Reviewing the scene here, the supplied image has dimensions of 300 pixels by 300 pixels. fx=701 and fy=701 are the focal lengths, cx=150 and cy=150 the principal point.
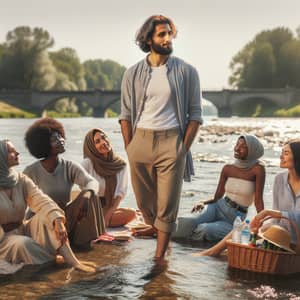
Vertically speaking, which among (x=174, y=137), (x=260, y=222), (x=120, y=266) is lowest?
(x=120, y=266)

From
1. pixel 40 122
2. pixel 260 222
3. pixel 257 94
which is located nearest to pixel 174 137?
pixel 260 222

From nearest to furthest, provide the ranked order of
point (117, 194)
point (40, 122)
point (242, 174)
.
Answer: point (40, 122), point (242, 174), point (117, 194)

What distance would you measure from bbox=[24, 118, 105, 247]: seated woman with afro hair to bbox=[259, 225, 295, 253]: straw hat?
128 cm

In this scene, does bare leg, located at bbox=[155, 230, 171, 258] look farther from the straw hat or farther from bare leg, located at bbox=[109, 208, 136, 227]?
bare leg, located at bbox=[109, 208, 136, 227]

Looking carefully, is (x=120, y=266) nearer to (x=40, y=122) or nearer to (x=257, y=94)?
(x=40, y=122)

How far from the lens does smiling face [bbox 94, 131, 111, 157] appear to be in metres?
5.57

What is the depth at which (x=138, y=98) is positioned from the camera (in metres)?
4.57

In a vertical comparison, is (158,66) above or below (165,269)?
above

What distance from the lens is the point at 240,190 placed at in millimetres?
5402

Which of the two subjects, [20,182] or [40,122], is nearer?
[20,182]


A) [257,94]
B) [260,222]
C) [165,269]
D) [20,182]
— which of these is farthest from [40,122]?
[257,94]

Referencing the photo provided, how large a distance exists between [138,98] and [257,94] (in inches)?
2326

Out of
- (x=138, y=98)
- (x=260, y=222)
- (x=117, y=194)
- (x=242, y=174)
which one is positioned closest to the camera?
(x=260, y=222)

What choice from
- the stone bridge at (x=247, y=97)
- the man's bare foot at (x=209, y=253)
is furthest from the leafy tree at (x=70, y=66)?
the man's bare foot at (x=209, y=253)
